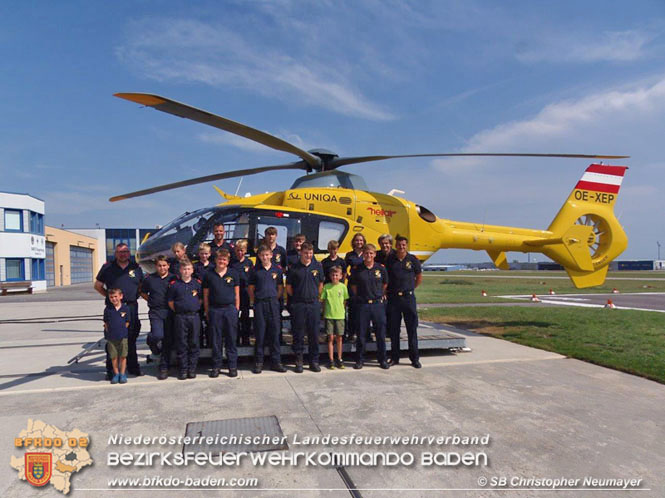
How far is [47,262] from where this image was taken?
37188 mm

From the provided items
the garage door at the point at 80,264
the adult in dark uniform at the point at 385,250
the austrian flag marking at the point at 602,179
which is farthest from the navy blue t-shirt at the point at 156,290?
the garage door at the point at 80,264

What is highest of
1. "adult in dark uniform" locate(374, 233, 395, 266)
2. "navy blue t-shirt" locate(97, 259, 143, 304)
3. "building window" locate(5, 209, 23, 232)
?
"building window" locate(5, 209, 23, 232)

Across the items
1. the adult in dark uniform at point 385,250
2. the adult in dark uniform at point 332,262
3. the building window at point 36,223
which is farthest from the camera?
the building window at point 36,223

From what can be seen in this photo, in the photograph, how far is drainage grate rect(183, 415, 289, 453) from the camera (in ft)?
10.6

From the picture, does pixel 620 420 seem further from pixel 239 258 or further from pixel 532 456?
pixel 239 258

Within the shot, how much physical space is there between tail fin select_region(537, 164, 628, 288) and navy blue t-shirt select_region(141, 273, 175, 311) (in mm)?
8567

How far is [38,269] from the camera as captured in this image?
105ft

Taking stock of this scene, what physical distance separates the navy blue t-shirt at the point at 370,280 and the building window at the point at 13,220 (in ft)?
111

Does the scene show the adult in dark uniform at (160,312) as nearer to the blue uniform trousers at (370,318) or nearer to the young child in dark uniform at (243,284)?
the young child in dark uniform at (243,284)

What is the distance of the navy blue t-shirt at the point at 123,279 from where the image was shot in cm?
535

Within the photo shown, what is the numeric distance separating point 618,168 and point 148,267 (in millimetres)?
10986

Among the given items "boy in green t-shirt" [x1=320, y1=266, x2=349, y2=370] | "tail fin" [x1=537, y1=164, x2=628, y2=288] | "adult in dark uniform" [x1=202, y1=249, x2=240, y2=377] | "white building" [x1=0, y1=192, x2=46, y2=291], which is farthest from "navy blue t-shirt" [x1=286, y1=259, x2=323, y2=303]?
"white building" [x1=0, y1=192, x2=46, y2=291]

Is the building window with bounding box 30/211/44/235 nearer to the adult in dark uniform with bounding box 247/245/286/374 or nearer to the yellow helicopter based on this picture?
the yellow helicopter

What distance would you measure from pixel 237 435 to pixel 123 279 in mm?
3056
